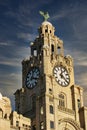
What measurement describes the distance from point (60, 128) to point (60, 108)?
5383mm

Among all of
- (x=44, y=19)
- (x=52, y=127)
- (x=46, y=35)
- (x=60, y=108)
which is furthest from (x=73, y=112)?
(x=44, y=19)

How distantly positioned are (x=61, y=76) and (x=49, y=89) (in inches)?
286

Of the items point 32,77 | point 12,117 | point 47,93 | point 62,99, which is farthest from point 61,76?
point 12,117

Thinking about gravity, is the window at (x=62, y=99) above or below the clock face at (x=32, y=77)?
below

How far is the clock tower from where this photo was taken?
95.8m

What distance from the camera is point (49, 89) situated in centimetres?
10200

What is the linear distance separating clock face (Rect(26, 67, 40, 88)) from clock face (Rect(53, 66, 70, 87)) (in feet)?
15.5

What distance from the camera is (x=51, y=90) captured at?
336ft

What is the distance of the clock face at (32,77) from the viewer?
10675 centimetres

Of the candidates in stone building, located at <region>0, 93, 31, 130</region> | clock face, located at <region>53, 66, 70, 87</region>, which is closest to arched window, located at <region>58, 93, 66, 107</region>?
clock face, located at <region>53, 66, 70, 87</region>

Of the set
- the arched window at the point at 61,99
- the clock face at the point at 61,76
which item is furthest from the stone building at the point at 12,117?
the clock face at the point at 61,76

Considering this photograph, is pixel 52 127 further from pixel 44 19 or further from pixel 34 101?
pixel 44 19

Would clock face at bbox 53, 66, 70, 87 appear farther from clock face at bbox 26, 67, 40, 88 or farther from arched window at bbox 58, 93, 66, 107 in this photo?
clock face at bbox 26, 67, 40, 88

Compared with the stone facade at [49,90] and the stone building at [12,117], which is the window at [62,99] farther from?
the stone building at [12,117]
